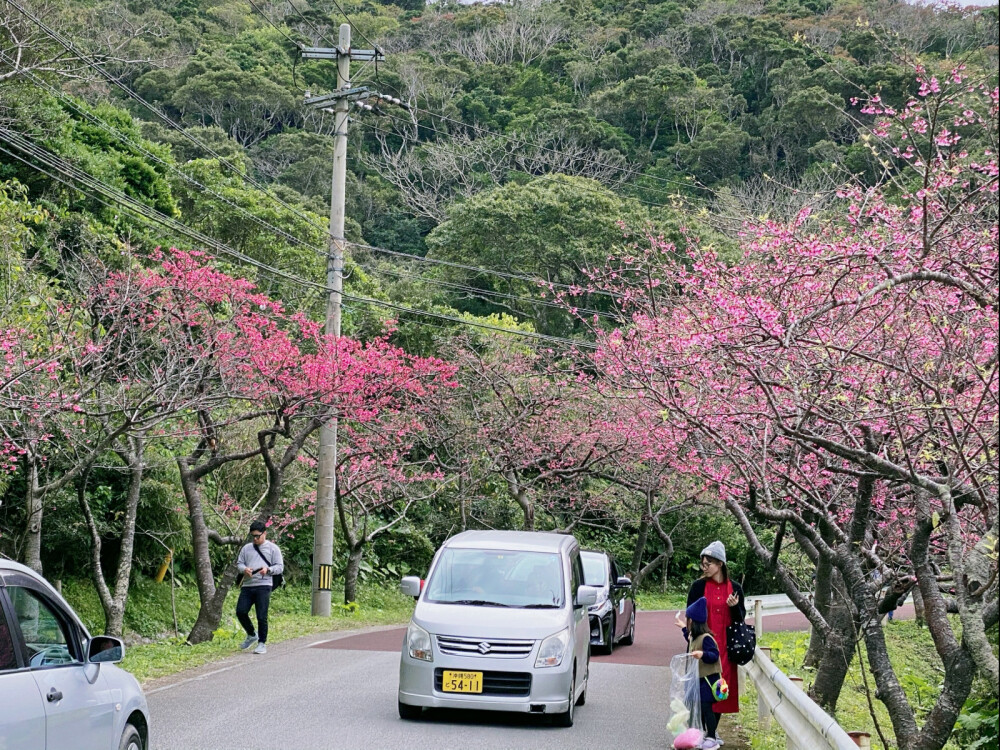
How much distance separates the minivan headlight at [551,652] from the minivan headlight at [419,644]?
1.04 m

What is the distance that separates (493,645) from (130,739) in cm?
429

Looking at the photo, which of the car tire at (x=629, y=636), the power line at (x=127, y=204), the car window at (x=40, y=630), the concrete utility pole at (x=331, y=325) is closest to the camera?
the car window at (x=40, y=630)

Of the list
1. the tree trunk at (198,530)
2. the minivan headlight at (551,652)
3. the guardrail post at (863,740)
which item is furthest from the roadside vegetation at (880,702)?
the tree trunk at (198,530)

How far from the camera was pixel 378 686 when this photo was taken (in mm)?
13250

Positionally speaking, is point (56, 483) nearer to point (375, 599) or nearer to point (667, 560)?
point (375, 599)

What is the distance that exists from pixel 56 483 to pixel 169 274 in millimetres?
5162

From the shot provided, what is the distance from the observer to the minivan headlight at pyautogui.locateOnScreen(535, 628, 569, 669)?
35.1 ft

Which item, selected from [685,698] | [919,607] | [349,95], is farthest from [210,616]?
[919,607]

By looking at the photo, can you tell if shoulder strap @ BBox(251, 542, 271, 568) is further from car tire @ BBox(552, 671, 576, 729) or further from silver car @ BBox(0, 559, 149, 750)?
silver car @ BBox(0, 559, 149, 750)

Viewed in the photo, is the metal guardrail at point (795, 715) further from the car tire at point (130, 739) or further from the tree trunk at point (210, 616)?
the tree trunk at point (210, 616)

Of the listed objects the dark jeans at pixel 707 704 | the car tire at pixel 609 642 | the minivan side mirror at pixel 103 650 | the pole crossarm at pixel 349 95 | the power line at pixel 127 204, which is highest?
the pole crossarm at pixel 349 95

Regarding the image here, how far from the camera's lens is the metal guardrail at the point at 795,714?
653cm

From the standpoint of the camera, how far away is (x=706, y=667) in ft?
30.2

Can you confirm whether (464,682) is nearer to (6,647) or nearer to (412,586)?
(412,586)
